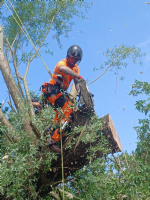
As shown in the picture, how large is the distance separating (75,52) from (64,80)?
0.68 metres

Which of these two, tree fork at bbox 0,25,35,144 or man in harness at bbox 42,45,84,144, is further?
tree fork at bbox 0,25,35,144

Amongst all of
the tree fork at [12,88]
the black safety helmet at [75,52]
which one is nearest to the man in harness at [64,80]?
the black safety helmet at [75,52]

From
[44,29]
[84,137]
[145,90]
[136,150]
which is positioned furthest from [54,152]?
[44,29]

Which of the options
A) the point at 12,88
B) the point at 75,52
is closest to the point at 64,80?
the point at 75,52

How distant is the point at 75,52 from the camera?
5207 millimetres

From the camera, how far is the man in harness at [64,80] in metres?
4.77

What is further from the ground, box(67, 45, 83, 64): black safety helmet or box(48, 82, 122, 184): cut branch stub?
box(67, 45, 83, 64): black safety helmet

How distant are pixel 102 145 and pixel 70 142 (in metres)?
0.63

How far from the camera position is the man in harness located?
477cm

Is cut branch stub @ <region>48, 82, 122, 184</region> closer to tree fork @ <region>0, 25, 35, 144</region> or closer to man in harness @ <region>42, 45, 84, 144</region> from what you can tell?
man in harness @ <region>42, 45, 84, 144</region>

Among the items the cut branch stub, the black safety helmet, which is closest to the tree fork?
the cut branch stub

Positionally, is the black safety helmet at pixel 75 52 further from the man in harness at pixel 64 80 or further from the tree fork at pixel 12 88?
the tree fork at pixel 12 88

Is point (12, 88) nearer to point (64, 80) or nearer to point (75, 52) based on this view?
point (64, 80)

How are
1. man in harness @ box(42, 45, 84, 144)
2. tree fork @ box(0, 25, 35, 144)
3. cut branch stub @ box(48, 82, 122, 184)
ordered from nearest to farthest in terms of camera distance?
cut branch stub @ box(48, 82, 122, 184) → man in harness @ box(42, 45, 84, 144) → tree fork @ box(0, 25, 35, 144)
